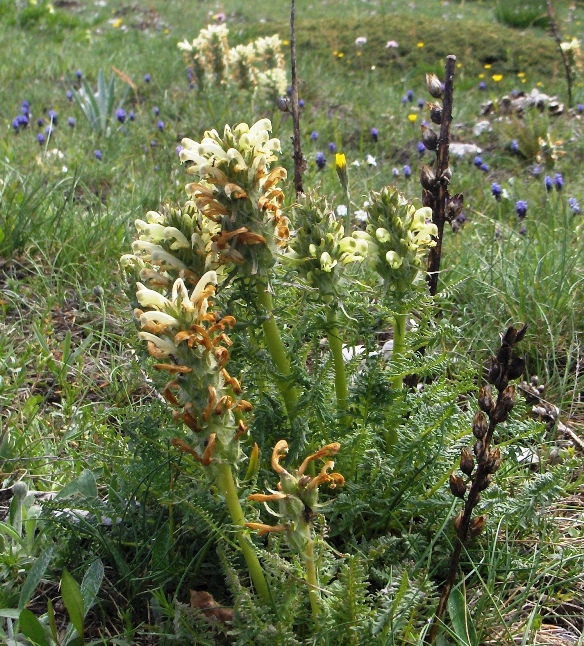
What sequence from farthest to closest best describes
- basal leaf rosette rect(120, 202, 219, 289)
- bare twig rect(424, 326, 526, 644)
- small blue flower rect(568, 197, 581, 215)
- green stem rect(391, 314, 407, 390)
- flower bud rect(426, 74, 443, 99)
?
small blue flower rect(568, 197, 581, 215)
flower bud rect(426, 74, 443, 99)
green stem rect(391, 314, 407, 390)
basal leaf rosette rect(120, 202, 219, 289)
bare twig rect(424, 326, 526, 644)

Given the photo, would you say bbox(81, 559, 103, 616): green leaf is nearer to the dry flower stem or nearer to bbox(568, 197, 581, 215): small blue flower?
the dry flower stem

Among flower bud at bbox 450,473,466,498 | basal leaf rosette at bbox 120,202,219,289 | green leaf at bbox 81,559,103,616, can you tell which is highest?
Answer: basal leaf rosette at bbox 120,202,219,289

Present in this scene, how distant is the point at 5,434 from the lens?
210 cm

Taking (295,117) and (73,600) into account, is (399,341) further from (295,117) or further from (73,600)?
(73,600)

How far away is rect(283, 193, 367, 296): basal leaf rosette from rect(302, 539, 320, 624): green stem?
21.8 inches

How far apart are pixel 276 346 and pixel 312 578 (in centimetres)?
51

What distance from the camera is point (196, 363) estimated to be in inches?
50.7

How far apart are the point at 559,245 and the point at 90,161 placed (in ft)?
8.63

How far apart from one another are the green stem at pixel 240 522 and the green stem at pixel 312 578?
0.09 meters

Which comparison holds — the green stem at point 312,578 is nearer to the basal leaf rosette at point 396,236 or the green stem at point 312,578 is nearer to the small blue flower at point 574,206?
the basal leaf rosette at point 396,236

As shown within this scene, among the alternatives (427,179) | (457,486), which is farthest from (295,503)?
(427,179)

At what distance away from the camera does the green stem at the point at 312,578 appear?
Result: 1.31 metres

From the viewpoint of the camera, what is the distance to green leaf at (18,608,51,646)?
4.99 ft

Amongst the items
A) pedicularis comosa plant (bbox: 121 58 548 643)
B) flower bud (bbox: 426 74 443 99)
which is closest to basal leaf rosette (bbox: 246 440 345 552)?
pedicularis comosa plant (bbox: 121 58 548 643)
